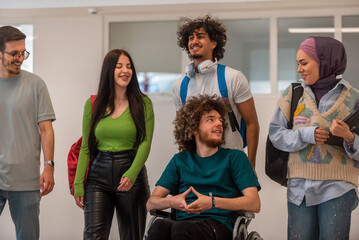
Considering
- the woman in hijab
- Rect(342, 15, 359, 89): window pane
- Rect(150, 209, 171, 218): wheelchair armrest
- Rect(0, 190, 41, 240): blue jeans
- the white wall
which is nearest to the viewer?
the woman in hijab

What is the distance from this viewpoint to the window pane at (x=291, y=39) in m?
4.68

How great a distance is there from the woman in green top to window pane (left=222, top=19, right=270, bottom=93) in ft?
6.27

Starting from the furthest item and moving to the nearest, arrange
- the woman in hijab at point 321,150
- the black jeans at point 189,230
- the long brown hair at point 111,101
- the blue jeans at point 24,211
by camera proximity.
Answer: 1. the long brown hair at point 111,101
2. the blue jeans at point 24,211
3. the woman in hijab at point 321,150
4. the black jeans at point 189,230

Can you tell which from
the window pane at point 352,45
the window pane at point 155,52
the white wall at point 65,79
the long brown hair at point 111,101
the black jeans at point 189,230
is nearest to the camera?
the black jeans at point 189,230

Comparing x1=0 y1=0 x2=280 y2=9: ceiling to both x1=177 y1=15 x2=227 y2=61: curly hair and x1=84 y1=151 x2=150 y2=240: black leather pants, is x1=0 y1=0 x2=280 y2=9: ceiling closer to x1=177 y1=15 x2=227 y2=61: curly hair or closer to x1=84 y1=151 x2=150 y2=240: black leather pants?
x1=177 y1=15 x2=227 y2=61: curly hair

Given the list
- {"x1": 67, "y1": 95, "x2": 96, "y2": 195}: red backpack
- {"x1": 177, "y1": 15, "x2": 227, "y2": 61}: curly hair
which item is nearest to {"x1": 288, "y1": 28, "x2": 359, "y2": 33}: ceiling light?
{"x1": 177, "y1": 15, "x2": 227, "y2": 61}: curly hair

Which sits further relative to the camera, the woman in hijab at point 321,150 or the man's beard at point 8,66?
the man's beard at point 8,66

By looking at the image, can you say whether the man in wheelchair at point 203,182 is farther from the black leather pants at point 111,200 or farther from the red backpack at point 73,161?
the red backpack at point 73,161

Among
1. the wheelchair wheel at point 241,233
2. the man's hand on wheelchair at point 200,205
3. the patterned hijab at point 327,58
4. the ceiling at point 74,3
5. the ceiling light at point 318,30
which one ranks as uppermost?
the ceiling at point 74,3

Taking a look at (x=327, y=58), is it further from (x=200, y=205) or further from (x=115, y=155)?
(x=115, y=155)

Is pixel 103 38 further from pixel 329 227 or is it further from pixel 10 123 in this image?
pixel 329 227

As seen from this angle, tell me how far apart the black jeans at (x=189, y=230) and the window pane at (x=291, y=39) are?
8.68 feet

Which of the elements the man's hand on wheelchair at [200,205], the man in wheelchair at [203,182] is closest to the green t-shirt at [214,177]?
the man in wheelchair at [203,182]

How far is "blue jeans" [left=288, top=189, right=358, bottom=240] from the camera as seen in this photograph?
7.87 feet
